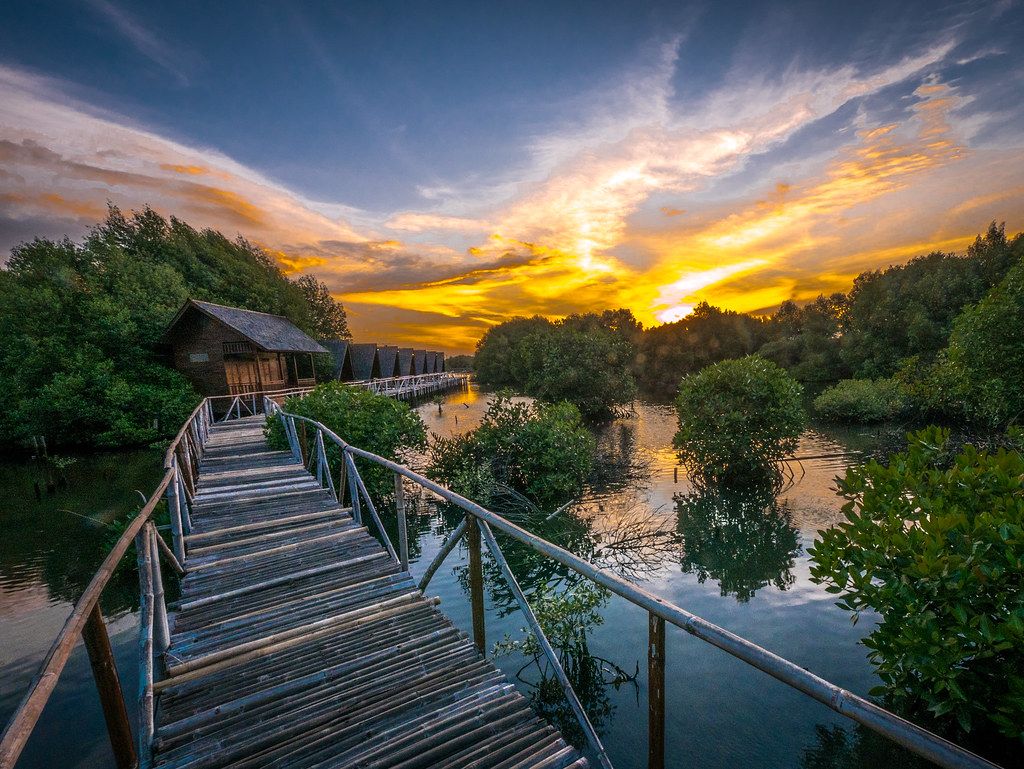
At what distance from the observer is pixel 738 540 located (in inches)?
360

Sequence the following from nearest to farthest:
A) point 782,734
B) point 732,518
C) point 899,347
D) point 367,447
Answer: point 782,734, point 732,518, point 367,447, point 899,347

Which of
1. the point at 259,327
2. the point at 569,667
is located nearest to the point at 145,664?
the point at 569,667

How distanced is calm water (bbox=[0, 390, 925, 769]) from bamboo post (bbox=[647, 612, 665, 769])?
3.07 meters

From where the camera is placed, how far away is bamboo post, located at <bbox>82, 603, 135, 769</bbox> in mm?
2121

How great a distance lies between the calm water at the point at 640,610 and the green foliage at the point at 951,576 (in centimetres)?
155

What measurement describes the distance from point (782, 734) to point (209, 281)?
41.7 meters

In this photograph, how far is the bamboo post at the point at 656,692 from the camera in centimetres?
197

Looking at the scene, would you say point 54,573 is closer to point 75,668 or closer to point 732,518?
point 75,668

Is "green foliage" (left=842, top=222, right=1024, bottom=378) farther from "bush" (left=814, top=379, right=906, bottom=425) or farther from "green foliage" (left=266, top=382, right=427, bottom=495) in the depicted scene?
"green foliage" (left=266, top=382, right=427, bottom=495)

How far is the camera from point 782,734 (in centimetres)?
443

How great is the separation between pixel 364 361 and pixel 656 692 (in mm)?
39935

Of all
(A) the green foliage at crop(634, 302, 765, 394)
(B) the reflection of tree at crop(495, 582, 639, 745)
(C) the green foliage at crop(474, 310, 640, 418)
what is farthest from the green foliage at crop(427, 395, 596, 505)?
(A) the green foliage at crop(634, 302, 765, 394)

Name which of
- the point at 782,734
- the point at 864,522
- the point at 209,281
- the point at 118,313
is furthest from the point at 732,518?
the point at 209,281

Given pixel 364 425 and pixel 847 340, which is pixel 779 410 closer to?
pixel 364 425
